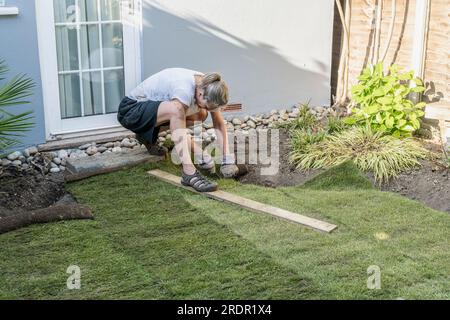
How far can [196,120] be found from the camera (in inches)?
212

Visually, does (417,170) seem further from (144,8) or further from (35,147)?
(35,147)

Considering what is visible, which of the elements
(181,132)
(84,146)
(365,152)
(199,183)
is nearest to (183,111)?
(181,132)

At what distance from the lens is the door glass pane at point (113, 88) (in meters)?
5.94

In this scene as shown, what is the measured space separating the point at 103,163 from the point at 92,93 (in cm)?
78

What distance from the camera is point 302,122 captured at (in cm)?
629

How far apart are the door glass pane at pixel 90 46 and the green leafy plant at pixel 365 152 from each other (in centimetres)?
183

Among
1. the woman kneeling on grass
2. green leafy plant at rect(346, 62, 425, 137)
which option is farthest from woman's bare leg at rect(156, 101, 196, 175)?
green leafy plant at rect(346, 62, 425, 137)

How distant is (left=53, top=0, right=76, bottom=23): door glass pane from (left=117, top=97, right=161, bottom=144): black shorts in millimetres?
884

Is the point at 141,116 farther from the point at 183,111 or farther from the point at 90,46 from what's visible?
the point at 90,46

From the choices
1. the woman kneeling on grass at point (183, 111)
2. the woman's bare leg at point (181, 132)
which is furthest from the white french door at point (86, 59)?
the woman's bare leg at point (181, 132)

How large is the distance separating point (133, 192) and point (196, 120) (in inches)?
31.7
